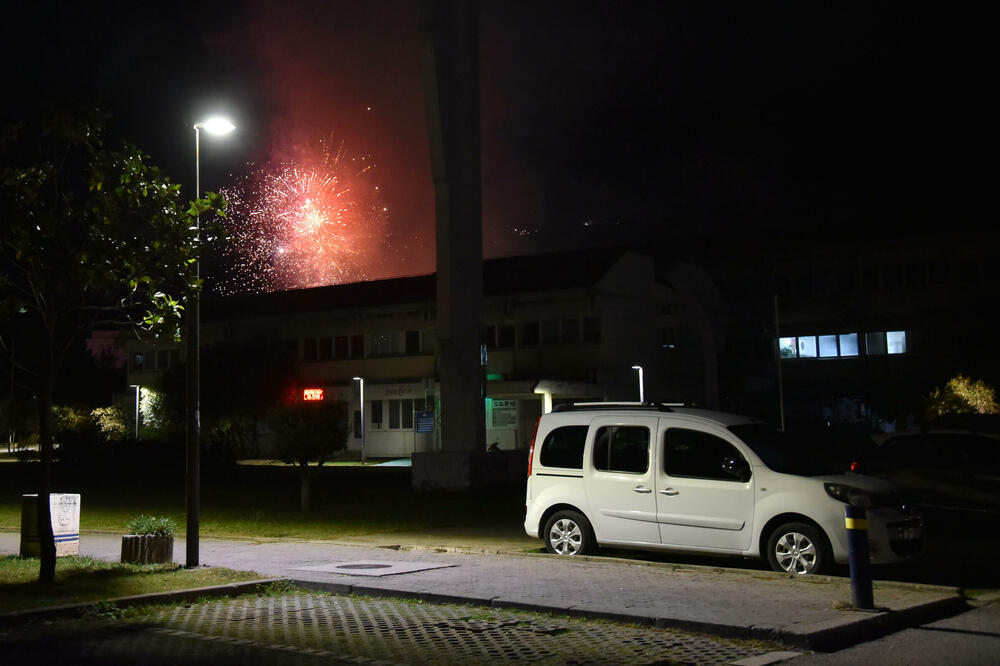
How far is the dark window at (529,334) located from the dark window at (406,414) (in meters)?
6.67

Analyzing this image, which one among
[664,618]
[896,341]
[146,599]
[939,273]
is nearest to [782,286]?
[896,341]

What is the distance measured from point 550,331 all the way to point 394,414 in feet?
31.0

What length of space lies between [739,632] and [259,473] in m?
31.2

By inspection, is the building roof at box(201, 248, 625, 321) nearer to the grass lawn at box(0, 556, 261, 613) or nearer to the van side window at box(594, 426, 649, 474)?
the van side window at box(594, 426, 649, 474)

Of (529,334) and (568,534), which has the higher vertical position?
(529,334)

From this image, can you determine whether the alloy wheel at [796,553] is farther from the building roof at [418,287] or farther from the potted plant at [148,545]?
the building roof at [418,287]

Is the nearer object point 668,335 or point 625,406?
point 625,406

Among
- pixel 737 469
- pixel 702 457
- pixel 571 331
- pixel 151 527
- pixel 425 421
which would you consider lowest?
pixel 151 527

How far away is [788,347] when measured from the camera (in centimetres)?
6031

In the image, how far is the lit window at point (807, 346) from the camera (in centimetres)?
5925

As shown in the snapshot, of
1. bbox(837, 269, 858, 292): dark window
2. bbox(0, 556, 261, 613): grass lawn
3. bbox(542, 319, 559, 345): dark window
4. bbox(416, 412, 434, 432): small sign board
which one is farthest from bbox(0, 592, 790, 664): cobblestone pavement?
bbox(837, 269, 858, 292): dark window

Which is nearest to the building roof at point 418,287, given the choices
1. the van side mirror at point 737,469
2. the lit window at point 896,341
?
the lit window at point 896,341

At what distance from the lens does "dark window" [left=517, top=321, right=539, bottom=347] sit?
50.4 metres

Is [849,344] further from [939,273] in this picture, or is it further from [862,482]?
[862,482]
